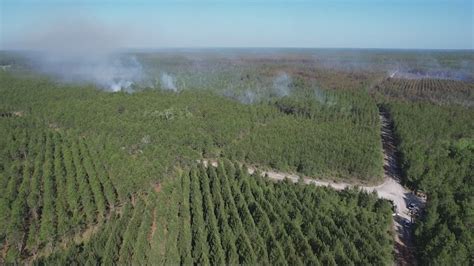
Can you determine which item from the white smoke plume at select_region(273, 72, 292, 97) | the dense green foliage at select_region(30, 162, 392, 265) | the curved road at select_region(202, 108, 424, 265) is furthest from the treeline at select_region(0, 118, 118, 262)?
the white smoke plume at select_region(273, 72, 292, 97)

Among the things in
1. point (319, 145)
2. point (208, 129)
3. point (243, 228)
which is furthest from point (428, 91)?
point (243, 228)

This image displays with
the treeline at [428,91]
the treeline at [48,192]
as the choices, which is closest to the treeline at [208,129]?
the treeline at [48,192]

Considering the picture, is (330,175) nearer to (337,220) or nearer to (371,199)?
(371,199)

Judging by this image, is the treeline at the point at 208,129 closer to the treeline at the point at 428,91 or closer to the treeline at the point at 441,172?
the treeline at the point at 441,172

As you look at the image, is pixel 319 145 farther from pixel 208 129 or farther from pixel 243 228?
pixel 243 228

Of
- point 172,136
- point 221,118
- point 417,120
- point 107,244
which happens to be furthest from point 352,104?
point 107,244

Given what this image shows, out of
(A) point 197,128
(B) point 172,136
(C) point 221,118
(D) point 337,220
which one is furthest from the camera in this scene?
(C) point 221,118

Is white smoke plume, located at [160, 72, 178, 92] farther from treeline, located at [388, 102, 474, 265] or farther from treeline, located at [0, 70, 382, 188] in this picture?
treeline, located at [388, 102, 474, 265]
